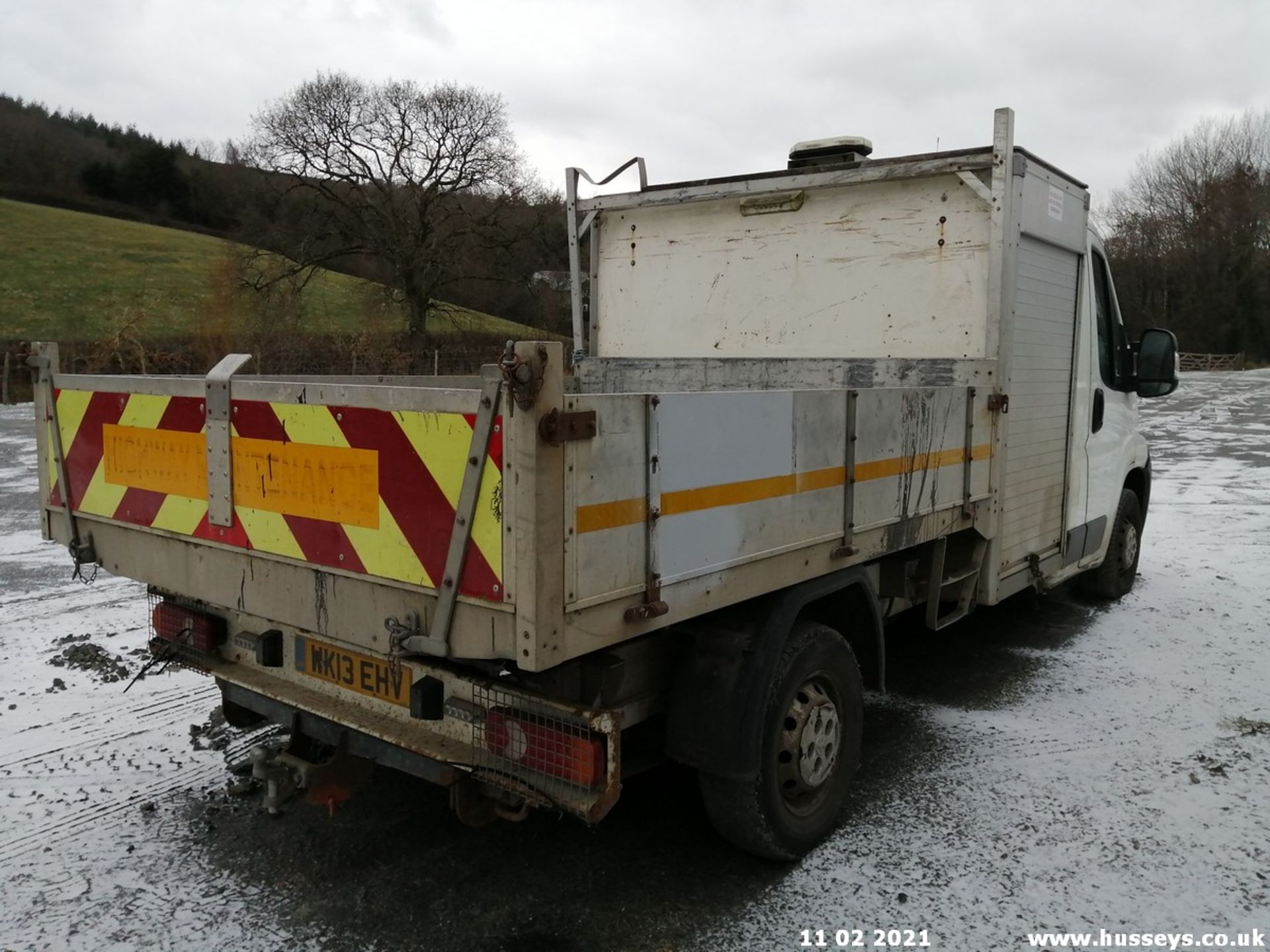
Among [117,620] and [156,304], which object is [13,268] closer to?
[156,304]

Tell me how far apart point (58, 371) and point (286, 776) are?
1.89 m

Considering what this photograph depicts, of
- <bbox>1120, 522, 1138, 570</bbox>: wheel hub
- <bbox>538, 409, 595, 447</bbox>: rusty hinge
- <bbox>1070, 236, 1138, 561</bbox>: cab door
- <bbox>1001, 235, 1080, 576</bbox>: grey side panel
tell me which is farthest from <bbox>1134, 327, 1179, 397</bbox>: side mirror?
<bbox>538, 409, 595, 447</bbox>: rusty hinge

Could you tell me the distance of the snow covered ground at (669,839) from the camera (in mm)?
3098

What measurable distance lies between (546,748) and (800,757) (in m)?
1.10

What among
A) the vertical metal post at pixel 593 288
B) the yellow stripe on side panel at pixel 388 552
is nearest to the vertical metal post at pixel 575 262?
the vertical metal post at pixel 593 288

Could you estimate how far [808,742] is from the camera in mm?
3500

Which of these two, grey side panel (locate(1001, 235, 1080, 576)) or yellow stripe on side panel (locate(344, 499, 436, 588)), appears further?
grey side panel (locate(1001, 235, 1080, 576))

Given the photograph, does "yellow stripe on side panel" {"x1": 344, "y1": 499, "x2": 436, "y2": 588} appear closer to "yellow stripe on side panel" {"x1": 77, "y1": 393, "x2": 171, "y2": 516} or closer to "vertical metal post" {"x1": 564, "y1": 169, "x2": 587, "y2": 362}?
"yellow stripe on side panel" {"x1": 77, "y1": 393, "x2": 171, "y2": 516}

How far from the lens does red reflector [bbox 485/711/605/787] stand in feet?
9.00

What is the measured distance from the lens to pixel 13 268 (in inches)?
1668

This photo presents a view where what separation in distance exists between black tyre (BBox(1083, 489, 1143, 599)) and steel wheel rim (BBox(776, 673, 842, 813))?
4.19 meters

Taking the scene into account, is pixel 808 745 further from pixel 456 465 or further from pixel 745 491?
pixel 456 465

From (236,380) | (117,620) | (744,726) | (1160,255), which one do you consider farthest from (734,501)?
(1160,255)

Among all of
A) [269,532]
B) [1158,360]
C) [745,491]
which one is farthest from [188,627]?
[1158,360]
